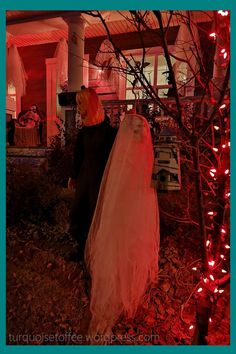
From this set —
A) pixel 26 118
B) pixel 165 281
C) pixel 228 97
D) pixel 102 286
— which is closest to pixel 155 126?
pixel 228 97

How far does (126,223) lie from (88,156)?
692 millimetres

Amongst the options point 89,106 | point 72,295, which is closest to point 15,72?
point 89,106

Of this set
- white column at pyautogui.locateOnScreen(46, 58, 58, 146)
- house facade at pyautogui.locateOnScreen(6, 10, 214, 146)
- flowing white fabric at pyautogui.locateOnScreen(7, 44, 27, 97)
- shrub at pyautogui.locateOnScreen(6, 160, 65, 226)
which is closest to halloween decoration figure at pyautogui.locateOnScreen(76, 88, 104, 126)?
shrub at pyautogui.locateOnScreen(6, 160, 65, 226)

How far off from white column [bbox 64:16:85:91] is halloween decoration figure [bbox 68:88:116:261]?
2953 millimetres

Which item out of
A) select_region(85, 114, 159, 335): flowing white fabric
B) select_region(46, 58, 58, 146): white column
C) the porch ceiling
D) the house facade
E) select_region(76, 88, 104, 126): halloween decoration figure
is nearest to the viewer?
select_region(85, 114, 159, 335): flowing white fabric

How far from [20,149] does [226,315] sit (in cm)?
358

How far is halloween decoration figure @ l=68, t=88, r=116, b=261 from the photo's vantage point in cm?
209

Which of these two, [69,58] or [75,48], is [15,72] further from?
[75,48]

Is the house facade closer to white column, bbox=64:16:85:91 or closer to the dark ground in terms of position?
white column, bbox=64:16:85:91

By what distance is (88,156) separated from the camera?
222 cm

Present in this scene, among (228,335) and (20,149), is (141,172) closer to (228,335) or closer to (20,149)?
(228,335)

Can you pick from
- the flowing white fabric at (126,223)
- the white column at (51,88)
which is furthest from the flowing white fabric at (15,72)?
the flowing white fabric at (126,223)

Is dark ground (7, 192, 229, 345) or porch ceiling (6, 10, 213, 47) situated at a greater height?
porch ceiling (6, 10, 213, 47)

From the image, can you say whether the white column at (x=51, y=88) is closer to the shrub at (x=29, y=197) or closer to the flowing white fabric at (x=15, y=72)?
the flowing white fabric at (x=15, y=72)
